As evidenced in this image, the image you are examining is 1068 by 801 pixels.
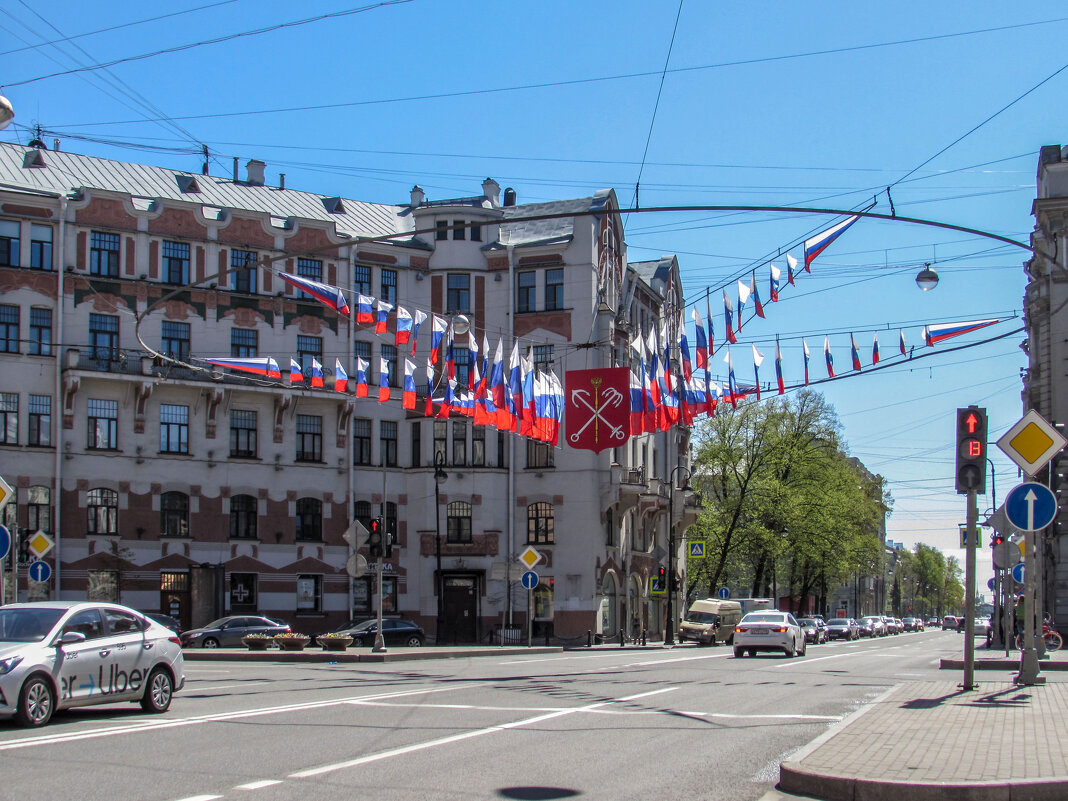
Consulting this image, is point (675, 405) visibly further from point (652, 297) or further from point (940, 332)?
point (652, 297)

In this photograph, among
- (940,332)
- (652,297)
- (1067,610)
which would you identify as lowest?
(1067,610)

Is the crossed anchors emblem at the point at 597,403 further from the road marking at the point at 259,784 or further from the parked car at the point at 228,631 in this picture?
the road marking at the point at 259,784

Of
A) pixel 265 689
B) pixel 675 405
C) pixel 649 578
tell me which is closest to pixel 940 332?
pixel 675 405

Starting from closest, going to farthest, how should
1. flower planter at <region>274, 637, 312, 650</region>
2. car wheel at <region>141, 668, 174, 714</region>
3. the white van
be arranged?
car wheel at <region>141, 668, 174, 714</region>
flower planter at <region>274, 637, 312, 650</region>
the white van

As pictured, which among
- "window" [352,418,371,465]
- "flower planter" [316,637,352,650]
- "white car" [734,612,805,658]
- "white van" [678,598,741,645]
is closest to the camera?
"flower planter" [316,637,352,650]

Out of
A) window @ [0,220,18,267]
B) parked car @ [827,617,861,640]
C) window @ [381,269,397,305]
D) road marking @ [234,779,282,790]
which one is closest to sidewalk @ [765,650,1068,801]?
road marking @ [234,779,282,790]

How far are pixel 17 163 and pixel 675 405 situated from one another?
28.8 meters

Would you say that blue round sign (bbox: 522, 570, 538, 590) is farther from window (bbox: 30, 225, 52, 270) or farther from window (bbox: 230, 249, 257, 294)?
window (bbox: 30, 225, 52, 270)

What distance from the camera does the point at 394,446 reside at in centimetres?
5162

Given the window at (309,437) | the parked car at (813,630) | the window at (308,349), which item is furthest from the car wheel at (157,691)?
the parked car at (813,630)

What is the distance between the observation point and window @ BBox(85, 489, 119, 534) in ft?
145

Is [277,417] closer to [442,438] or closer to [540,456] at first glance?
[442,438]

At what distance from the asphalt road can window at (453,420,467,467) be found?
2864cm

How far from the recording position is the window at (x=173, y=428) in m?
46.1
